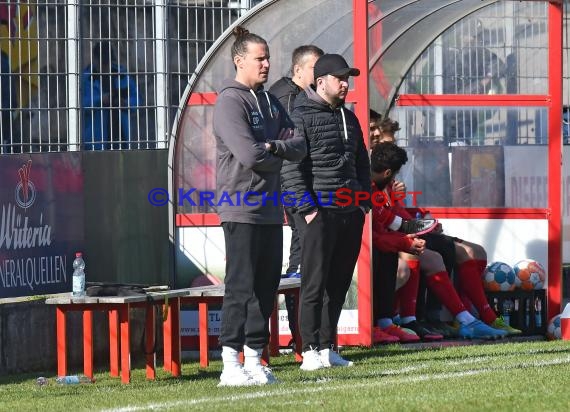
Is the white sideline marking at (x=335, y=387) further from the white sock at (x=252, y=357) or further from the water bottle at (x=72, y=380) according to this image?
the water bottle at (x=72, y=380)

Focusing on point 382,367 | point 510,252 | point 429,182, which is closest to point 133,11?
point 429,182

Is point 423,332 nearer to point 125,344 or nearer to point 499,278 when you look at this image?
point 499,278

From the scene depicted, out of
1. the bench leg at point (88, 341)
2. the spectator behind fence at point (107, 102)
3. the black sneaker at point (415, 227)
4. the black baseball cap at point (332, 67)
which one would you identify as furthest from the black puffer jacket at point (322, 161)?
the spectator behind fence at point (107, 102)

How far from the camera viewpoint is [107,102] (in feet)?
45.1

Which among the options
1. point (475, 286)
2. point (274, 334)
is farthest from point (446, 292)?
point (274, 334)

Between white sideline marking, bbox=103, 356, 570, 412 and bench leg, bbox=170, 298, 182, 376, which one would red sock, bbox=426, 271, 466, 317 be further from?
bench leg, bbox=170, 298, 182, 376

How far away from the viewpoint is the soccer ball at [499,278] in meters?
13.1

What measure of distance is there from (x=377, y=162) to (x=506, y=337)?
1.90 metres

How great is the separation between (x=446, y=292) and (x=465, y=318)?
27cm

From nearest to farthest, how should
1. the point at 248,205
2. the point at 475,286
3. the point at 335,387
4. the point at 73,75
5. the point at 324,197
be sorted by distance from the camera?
the point at 335,387, the point at 248,205, the point at 324,197, the point at 475,286, the point at 73,75

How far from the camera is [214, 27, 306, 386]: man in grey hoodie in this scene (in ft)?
29.2
